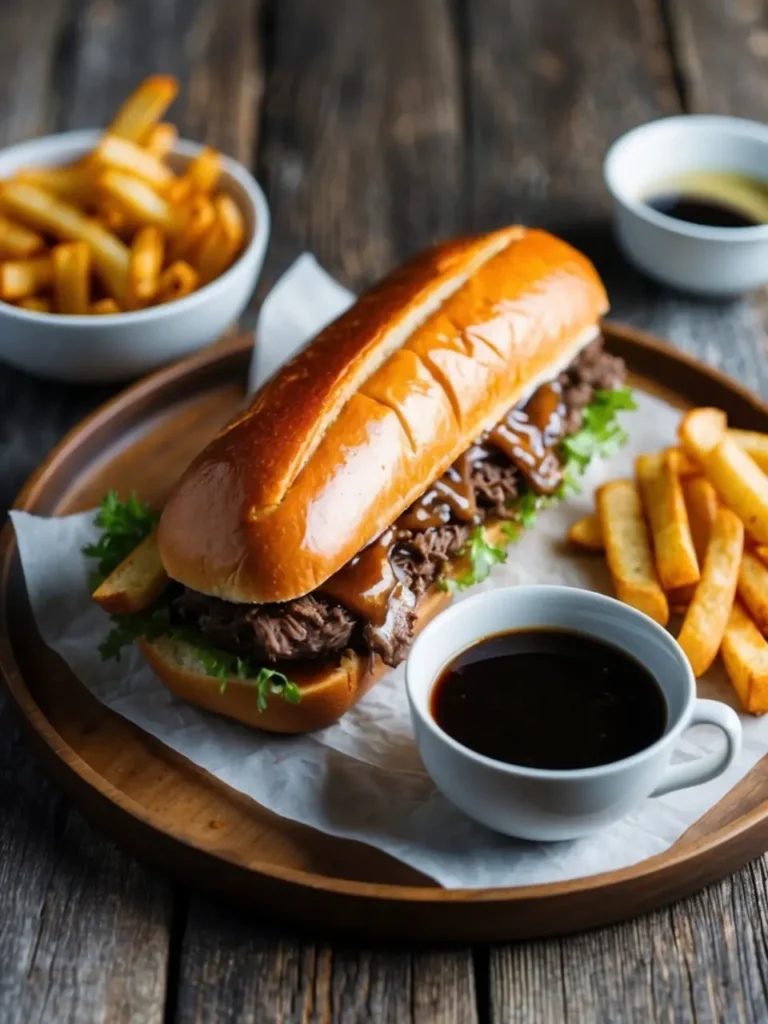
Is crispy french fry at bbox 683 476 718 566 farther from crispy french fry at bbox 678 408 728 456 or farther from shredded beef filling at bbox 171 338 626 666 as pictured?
shredded beef filling at bbox 171 338 626 666

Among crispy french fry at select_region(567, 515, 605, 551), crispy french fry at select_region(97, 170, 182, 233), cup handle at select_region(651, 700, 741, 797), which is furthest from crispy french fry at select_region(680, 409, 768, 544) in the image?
crispy french fry at select_region(97, 170, 182, 233)

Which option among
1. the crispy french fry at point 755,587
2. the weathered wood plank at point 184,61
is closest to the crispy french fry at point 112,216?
the weathered wood plank at point 184,61

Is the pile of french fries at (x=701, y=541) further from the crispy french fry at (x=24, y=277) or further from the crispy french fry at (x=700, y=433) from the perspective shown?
the crispy french fry at (x=24, y=277)

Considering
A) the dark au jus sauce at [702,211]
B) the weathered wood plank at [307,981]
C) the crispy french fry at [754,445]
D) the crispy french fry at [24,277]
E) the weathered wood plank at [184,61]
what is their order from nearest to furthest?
the weathered wood plank at [307,981], the crispy french fry at [754,445], the crispy french fry at [24,277], the dark au jus sauce at [702,211], the weathered wood plank at [184,61]

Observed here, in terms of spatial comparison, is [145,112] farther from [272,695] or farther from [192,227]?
[272,695]

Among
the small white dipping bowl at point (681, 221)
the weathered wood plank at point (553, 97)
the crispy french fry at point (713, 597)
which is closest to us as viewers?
the crispy french fry at point (713, 597)

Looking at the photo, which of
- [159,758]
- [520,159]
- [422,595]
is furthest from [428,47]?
[159,758]
